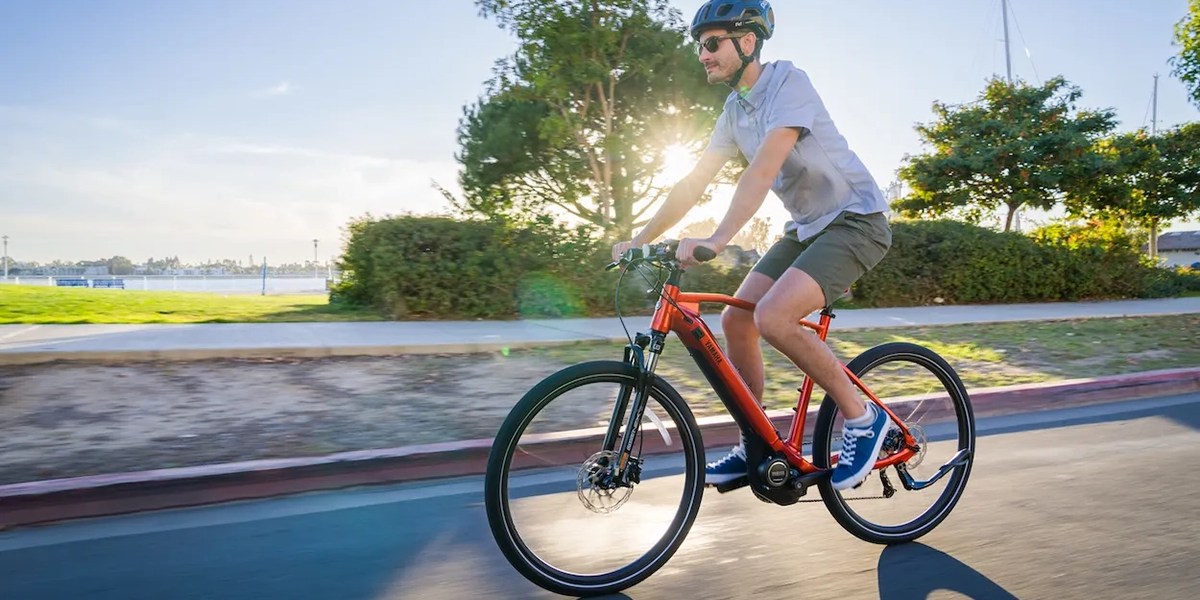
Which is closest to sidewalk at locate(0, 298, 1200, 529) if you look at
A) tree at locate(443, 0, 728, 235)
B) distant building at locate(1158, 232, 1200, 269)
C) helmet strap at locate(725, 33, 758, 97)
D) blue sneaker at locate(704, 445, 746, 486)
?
blue sneaker at locate(704, 445, 746, 486)

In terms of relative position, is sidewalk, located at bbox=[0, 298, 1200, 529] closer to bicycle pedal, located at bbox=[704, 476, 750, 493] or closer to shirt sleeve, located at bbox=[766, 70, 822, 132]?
bicycle pedal, located at bbox=[704, 476, 750, 493]

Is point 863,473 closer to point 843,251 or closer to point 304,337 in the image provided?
point 843,251

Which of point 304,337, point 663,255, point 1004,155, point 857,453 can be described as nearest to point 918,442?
point 857,453

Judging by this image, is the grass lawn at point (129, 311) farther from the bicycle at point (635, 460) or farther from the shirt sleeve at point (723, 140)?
the bicycle at point (635, 460)

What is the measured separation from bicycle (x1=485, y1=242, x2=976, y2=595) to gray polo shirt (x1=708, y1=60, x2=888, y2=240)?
459 millimetres

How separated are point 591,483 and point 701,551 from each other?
0.66 metres

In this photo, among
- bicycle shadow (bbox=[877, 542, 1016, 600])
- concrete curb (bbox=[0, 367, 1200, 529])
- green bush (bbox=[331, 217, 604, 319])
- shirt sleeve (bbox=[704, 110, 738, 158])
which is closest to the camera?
bicycle shadow (bbox=[877, 542, 1016, 600])

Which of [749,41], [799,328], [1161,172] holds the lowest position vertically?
[799,328]

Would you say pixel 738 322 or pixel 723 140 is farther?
pixel 723 140

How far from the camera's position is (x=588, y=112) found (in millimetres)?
21469

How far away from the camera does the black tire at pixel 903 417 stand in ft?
11.4

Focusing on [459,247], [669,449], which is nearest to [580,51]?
[459,247]

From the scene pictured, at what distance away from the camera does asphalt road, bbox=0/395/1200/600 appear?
9.99 ft

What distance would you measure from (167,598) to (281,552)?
50cm
